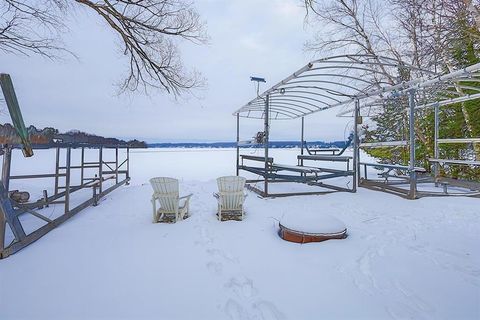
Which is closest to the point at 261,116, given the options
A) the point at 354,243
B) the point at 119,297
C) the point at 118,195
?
the point at 118,195

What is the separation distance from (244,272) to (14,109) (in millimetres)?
3394

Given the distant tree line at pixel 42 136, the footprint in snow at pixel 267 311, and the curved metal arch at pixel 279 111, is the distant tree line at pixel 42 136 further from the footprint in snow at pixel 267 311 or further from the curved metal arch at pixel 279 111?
the curved metal arch at pixel 279 111

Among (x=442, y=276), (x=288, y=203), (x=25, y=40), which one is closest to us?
(x=442, y=276)

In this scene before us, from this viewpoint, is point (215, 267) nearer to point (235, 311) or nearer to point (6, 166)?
point (235, 311)

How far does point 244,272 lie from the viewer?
2.72 metres

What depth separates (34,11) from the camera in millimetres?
6297

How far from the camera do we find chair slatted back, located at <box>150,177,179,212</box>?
15.4 feet

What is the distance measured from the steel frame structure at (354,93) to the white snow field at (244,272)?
277 centimetres

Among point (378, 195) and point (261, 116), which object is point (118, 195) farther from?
point (378, 195)

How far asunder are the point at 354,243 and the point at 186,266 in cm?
235

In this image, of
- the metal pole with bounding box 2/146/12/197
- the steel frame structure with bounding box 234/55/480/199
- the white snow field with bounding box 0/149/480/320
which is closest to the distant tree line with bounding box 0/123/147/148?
the metal pole with bounding box 2/146/12/197

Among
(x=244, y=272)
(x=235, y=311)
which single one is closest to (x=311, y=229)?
(x=244, y=272)

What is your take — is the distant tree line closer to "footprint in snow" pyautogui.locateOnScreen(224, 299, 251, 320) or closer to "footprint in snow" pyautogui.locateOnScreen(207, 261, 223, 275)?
"footprint in snow" pyautogui.locateOnScreen(207, 261, 223, 275)

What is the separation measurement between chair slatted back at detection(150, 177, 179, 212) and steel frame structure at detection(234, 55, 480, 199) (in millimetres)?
2905
